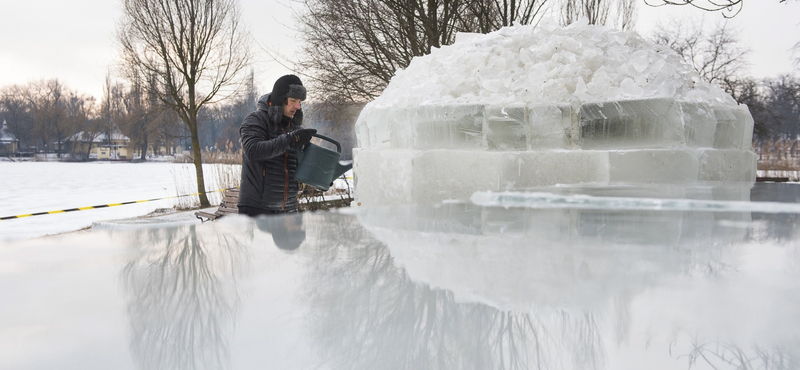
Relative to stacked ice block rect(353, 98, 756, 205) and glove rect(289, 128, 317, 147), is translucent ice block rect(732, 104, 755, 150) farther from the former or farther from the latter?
glove rect(289, 128, 317, 147)

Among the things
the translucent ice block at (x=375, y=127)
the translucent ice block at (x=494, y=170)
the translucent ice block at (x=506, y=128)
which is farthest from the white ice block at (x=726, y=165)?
the translucent ice block at (x=375, y=127)

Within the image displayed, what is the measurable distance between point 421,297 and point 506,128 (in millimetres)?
2098

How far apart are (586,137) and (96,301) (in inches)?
111

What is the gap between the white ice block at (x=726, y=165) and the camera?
10.7 feet

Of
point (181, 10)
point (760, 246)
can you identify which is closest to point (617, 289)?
point (760, 246)

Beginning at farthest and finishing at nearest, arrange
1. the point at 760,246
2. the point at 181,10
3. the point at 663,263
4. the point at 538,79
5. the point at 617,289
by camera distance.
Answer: the point at 181,10 → the point at 538,79 → the point at 760,246 → the point at 663,263 → the point at 617,289

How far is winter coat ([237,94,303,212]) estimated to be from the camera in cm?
282

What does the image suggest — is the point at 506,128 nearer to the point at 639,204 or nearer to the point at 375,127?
the point at 375,127

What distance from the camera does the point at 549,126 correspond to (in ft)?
9.78

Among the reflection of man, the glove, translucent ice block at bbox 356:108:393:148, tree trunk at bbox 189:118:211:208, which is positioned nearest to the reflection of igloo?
the reflection of man

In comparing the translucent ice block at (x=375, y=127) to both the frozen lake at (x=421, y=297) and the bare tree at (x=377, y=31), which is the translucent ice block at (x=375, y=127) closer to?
the frozen lake at (x=421, y=297)

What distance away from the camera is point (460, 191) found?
3.04m

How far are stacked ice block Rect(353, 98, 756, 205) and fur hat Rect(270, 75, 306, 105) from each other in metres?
0.69

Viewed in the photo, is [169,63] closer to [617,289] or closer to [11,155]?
[617,289]
